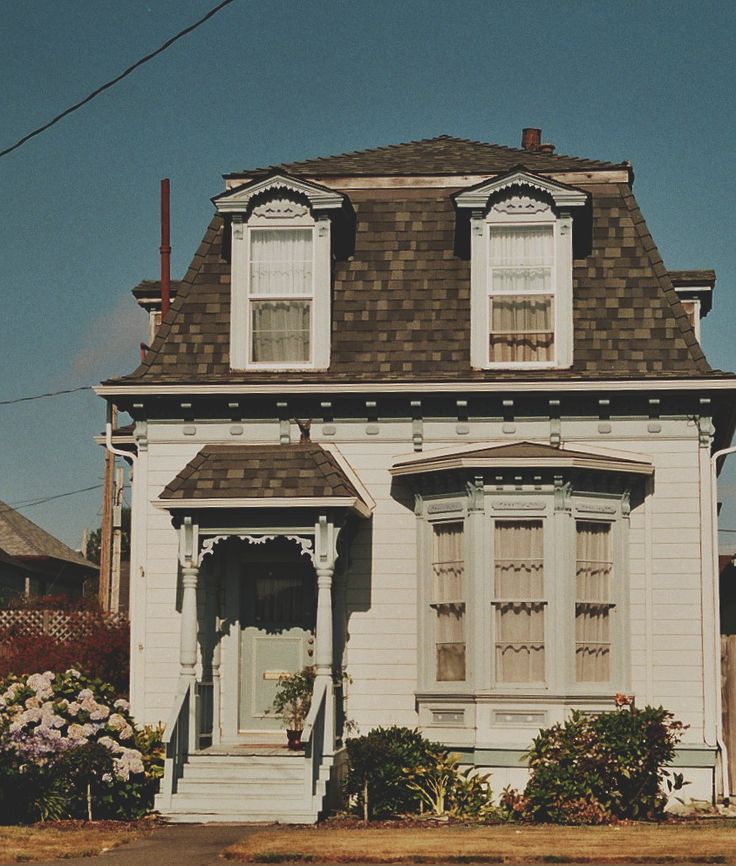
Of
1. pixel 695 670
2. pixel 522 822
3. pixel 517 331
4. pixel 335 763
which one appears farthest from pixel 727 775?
pixel 517 331

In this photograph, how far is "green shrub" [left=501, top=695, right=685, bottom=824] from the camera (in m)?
16.6

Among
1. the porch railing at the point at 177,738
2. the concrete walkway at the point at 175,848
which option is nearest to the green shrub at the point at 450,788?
the concrete walkway at the point at 175,848

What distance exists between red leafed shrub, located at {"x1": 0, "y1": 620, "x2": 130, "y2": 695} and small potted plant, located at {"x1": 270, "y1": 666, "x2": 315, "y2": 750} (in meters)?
5.97

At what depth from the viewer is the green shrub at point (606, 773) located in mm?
16609

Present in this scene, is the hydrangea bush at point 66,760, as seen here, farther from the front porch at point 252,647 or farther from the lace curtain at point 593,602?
the lace curtain at point 593,602

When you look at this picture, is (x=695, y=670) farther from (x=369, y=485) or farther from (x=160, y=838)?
(x=160, y=838)

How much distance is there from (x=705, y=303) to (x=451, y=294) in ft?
13.9

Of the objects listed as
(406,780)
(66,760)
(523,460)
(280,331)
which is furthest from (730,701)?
(66,760)

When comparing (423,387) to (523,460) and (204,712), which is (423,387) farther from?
(204,712)

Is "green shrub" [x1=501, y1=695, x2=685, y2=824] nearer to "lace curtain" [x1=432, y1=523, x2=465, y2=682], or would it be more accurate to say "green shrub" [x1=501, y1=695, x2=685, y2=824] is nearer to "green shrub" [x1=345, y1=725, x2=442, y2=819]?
"green shrub" [x1=345, y1=725, x2=442, y2=819]

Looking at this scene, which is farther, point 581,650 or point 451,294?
point 451,294

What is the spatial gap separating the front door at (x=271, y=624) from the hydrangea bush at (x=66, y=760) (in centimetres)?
172

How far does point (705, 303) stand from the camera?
21500mm

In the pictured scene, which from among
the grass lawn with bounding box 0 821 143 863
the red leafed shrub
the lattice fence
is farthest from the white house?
the lattice fence
